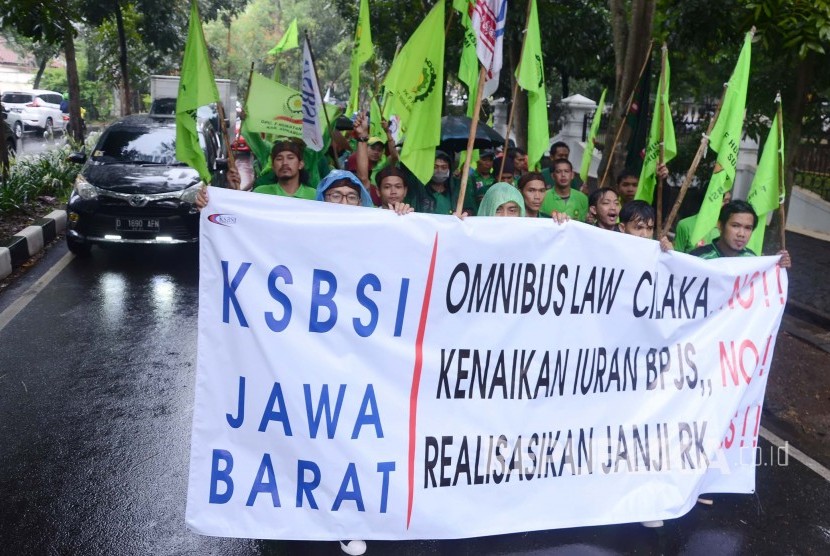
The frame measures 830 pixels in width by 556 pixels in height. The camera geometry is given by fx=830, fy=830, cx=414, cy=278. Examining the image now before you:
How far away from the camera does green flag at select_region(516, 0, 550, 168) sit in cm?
454

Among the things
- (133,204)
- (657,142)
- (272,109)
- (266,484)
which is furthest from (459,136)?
(266,484)

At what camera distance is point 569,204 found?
629 centimetres

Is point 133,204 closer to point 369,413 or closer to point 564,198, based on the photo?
point 564,198

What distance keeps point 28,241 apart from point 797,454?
8222mm

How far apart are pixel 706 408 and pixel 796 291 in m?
5.82

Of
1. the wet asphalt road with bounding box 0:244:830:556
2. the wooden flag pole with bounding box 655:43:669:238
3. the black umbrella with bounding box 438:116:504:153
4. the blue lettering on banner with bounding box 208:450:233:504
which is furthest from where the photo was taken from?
the black umbrella with bounding box 438:116:504:153

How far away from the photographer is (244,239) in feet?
11.1

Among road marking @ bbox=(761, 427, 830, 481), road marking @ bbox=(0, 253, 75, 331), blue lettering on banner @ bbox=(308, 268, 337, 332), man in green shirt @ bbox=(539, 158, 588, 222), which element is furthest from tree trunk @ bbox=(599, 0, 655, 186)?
road marking @ bbox=(0, 253, 75, 331)

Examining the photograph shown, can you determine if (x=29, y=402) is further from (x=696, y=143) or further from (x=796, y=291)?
(x=696, y=143)

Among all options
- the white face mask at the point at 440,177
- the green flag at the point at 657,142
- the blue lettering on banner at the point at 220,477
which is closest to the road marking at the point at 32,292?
the white face mask at the point at 440,177

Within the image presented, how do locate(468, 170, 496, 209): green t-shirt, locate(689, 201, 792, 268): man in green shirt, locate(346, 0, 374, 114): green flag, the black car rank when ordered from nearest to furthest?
locate(689, 201, 792, 268): man in green shirt
locate(346, 0, 374, 114): green flag
locate(468, 170, 496, 209): green t-shirt
the black car

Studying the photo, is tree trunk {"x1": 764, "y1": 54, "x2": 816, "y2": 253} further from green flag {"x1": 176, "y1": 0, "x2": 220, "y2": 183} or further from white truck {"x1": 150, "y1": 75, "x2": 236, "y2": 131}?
white truck {"x1": 150, "y1": 75, "x2": 236, "y2": 131}

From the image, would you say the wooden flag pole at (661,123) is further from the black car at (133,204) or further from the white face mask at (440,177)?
the black car at (133,204)

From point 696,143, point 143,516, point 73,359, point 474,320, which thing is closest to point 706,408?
point 474,320
